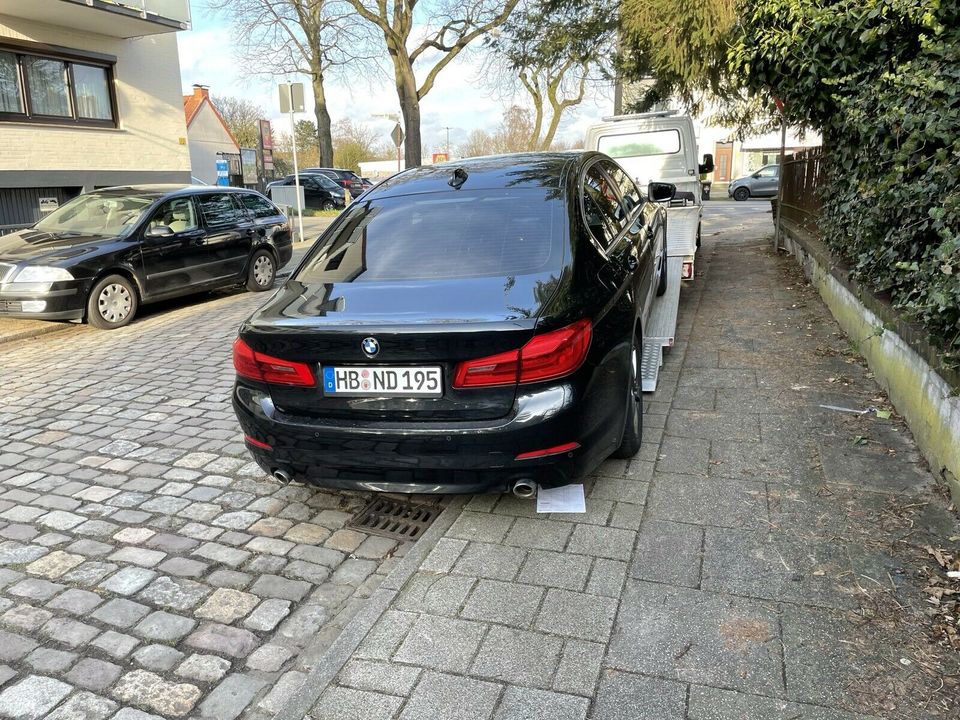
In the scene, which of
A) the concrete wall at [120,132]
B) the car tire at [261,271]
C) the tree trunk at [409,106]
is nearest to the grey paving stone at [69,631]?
the car tire at [261,271]

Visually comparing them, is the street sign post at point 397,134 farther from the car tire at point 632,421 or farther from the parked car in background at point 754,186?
the parked car in background at point 754,186

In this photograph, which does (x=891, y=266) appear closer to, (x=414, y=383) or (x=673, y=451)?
(x=673, y=451)

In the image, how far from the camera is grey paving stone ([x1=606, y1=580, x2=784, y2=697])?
2410 millimetres

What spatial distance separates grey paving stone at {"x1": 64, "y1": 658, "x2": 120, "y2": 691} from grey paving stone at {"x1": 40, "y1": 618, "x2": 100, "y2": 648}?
0.14 metres

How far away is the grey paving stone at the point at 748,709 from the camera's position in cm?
222

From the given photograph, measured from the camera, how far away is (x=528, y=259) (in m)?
3.57

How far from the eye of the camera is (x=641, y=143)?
11.3 meters

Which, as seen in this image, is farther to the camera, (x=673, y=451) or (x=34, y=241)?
(x=34, y=241)

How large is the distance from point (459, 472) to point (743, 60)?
21.7ft

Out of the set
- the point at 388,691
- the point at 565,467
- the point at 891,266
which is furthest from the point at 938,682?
the point at 891,266

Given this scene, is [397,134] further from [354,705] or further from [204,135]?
[204,135]


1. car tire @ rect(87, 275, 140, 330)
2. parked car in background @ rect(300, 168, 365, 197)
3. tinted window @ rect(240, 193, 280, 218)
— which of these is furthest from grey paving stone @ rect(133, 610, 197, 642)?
parked car in background @ rect(300, 168, 365, 197)

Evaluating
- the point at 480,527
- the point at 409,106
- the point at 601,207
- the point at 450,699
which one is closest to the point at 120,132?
the point at 409,106

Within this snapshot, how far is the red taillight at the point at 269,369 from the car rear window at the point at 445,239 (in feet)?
1.87
